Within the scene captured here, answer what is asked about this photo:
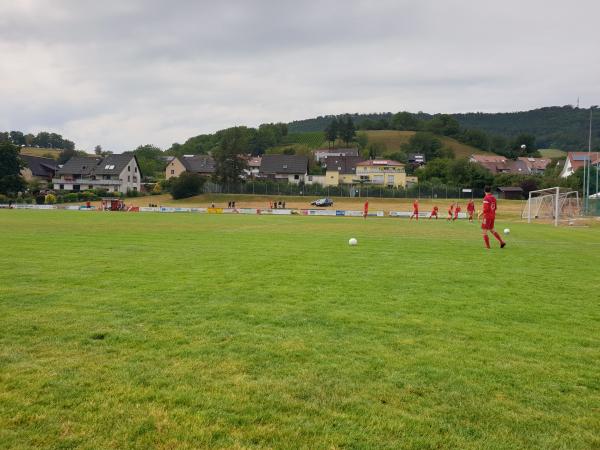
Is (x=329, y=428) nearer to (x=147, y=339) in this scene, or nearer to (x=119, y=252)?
(x=147, y=339)

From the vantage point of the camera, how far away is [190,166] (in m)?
120

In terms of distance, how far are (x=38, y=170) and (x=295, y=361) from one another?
404 feet

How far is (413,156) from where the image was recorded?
14138 centimetres

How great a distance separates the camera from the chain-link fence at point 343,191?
267 ft

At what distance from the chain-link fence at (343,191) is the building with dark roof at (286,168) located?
22910 millimetres

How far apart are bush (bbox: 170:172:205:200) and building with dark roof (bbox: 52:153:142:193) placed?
19795 mm

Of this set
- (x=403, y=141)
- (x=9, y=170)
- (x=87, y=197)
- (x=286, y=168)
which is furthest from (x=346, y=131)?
(x=9, y=170)

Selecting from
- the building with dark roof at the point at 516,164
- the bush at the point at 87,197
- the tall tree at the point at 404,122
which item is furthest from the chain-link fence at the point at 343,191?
the tall tree at the point at 404,122

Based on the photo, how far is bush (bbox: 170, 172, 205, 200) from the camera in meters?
82.9

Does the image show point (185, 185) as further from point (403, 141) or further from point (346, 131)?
point (403, 141)

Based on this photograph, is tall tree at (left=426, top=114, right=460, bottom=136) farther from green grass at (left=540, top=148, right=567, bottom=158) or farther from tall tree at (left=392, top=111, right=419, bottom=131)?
green grass at (left=540, top=148, right=567, bottom=158)

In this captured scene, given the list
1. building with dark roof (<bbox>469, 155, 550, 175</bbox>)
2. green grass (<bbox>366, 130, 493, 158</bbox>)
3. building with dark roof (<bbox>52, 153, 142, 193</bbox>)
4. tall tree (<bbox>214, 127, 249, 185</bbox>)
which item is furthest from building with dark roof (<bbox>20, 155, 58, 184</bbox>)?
building with dark roof (<bbox>469, 155, 550, 175</bbox>)

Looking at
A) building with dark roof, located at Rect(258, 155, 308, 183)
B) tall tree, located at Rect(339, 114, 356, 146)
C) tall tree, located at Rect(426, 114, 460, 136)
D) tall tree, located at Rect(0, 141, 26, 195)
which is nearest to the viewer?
tall tree, located at Rect(0, 141, 26, 195)

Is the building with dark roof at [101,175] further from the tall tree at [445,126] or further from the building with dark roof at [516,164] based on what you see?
the tall tree at [445,126]
